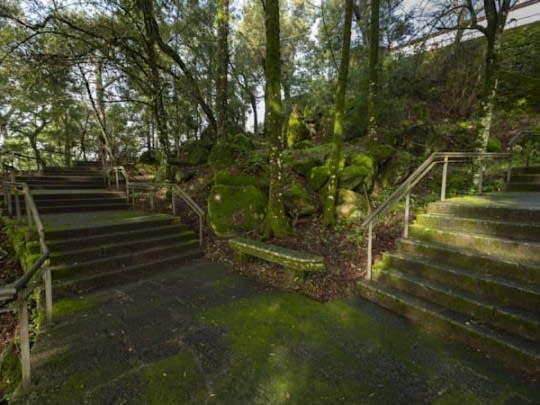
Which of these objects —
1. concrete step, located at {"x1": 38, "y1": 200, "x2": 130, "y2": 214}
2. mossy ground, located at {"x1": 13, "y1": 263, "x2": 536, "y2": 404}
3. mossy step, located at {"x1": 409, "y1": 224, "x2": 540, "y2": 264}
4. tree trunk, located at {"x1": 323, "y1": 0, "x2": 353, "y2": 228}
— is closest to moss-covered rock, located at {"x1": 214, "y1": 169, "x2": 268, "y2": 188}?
tree trunk, located at {"x1": 323, "y1": 0, "x2": 353, "y2": 228}

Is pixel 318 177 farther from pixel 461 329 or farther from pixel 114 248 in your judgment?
pixel 114 248

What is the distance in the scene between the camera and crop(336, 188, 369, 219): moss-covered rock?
5.96 metres

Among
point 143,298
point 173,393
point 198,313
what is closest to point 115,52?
point 143,298

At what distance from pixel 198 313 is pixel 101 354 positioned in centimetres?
107

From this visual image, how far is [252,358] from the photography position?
2.44 metres

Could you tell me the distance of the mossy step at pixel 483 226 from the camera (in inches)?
118

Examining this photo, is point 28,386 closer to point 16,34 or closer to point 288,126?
point 16,34

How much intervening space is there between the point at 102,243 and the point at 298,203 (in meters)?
4.12

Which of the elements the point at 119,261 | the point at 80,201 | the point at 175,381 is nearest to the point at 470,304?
the point at 175,381

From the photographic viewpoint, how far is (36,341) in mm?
2705

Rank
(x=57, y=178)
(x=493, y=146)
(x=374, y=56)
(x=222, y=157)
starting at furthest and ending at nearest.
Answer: (x=57, y=178) → (x=222, y=157) → (x=493, y=146) → (x=374, y=56)

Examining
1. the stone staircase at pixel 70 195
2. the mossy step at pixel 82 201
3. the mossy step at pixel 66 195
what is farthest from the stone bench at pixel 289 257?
the mossy step at pixel 66 195

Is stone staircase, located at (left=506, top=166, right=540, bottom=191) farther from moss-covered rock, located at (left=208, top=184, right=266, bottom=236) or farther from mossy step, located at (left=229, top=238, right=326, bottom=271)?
moss-covered rock, located at (left=208, top=184, right=266, bottom=236)

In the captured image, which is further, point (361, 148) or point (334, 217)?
point (361, 148)
